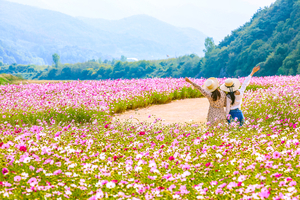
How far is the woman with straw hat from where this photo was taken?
6531 millimetres

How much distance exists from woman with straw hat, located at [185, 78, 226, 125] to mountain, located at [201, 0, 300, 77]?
32940 mm

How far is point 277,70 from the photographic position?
42.5m

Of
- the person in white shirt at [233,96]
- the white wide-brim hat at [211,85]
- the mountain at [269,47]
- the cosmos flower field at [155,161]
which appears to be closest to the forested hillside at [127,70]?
the mountain at [269,47]

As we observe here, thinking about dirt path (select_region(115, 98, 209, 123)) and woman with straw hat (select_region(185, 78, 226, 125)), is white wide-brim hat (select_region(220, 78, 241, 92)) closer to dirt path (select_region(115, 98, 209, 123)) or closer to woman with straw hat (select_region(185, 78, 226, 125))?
woman with straw hat (select_region(185, 78, 226, 125))

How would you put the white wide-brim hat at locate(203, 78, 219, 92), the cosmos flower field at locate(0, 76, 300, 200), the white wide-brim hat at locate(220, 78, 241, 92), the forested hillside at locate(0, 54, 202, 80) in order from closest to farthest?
the cosmos flower field at locate(0, 76, 300, 200) < the white wide-brim hat at locate(203, 78, 219, 92) < the white wide-brim hat at locate(220, 78, 241, 92) < the forested hillside at locate(0, 54, 202, 80)

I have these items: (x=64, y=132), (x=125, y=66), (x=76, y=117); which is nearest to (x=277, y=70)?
(x=76, y=117)

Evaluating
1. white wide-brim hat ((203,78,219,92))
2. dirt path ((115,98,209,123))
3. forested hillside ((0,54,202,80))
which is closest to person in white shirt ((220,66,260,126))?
white wide-brim hat ((203,78,219,92))

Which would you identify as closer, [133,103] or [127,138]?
[127,138]

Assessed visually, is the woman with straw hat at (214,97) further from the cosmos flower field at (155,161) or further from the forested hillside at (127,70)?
the forested hillside at (127,70)

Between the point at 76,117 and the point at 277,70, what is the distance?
130 feet

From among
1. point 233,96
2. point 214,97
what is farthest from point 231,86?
point 214,97

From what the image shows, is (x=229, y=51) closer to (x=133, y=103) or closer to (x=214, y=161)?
(x=133, y=103)

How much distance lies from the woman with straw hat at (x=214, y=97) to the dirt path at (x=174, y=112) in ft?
6.97

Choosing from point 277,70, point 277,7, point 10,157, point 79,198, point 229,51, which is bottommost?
point 79,198
